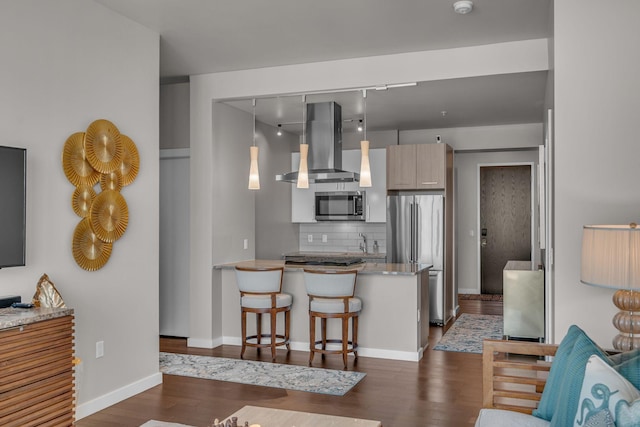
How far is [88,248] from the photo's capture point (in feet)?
12.8

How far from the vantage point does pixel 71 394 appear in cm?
317

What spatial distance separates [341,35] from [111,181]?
2.18m

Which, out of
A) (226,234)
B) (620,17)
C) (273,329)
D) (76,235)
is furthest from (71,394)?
(620,17)

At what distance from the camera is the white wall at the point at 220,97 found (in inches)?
203

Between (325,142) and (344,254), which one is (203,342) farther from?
(344,254)

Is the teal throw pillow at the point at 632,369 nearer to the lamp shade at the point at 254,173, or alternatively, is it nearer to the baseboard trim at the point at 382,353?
the baseboard trim at the point at 382,353

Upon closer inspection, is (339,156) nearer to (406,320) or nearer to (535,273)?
(406,320)

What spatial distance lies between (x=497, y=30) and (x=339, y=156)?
7.59 ft

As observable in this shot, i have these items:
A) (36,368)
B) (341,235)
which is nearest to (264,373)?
(36,368)

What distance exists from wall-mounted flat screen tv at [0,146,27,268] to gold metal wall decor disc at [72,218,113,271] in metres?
0.55

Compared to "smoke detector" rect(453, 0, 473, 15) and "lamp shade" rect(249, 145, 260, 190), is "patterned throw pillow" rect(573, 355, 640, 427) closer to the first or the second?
"smoke detector" rect(453, 0, 473, 15)

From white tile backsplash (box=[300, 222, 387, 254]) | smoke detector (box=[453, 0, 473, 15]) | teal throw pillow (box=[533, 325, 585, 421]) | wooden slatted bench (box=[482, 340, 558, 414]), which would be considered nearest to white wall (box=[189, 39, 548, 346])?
smoke detector (box=[453, 0, 473, 15])

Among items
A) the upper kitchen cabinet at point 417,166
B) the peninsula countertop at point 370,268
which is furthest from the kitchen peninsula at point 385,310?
the upper kitchen cabinet at point 417,166

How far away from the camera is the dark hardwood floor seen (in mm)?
3807
